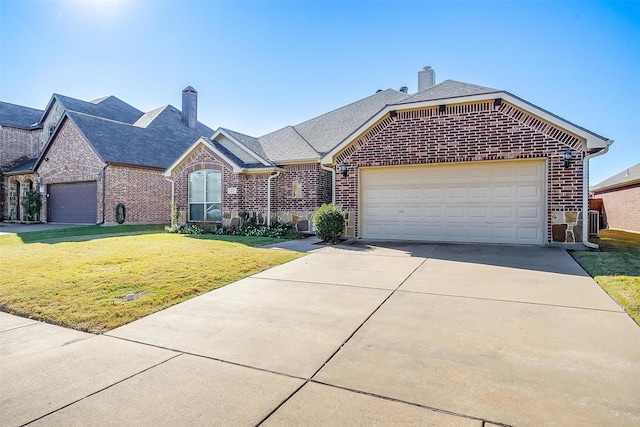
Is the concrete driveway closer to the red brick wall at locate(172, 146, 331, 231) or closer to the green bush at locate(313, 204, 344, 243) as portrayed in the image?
the green bush at locate(313, 204, 344, 243)

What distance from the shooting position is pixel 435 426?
6.85ft

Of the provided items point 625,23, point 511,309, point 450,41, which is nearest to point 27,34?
point 450,41

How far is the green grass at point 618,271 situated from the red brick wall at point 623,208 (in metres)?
9.99

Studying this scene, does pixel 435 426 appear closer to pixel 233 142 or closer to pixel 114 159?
pixel 233 142

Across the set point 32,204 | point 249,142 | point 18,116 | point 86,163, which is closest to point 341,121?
point 249,142

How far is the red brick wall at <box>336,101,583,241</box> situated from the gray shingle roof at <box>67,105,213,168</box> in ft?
44.3

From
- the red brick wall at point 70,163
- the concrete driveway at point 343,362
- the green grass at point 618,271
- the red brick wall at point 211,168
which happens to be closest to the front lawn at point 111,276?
the concrete driveway at point 343,362

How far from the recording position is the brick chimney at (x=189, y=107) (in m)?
29.0

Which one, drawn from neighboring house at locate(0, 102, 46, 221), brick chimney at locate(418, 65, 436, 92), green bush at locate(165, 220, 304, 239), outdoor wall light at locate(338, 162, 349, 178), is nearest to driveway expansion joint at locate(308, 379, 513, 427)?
outdoor wall light at locate(338, 162, 349, 178)

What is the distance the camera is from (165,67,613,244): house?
9320 mm

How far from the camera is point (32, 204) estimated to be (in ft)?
68.6

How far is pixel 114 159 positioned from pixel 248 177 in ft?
28.5

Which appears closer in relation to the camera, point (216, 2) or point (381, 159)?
point (216, 2)

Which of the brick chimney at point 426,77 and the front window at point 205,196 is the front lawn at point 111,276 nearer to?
the front window at point 205,196
